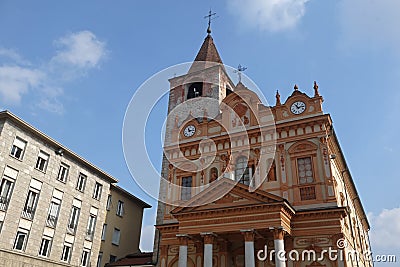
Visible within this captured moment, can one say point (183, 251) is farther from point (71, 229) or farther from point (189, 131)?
point (71, 229)

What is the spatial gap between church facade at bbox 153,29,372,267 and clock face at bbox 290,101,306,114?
7 centimetres

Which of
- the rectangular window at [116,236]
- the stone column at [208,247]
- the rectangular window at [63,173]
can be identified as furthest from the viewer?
the rectangular window at [116,236]

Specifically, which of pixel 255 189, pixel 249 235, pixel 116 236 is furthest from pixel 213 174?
pixel 116 236

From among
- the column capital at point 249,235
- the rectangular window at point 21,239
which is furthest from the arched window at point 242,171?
the rectangular window at point 21,239

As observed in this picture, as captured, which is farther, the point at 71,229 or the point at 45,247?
the point at 71,229

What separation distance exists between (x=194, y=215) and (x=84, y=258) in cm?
1260

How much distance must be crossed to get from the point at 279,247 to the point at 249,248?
58.5 inches

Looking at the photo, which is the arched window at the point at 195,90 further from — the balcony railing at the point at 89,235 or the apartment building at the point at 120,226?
the balcony railing at the point at 89,235

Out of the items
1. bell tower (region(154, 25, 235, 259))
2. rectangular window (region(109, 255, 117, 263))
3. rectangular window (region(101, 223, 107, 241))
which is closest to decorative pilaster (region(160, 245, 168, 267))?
bell tower (region(154, 25, 235, 259))

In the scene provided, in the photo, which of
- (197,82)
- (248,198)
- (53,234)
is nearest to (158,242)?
(53,234)

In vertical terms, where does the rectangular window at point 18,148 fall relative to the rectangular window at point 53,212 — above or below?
above

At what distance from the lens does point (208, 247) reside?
1839cm

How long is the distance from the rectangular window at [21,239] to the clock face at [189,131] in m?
12.7

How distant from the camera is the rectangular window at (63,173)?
84.9ft
